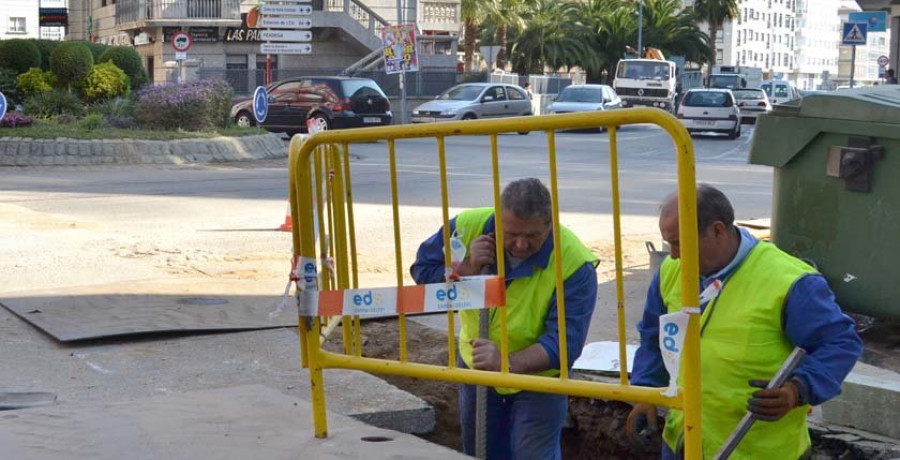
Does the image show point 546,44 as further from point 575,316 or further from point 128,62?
point 575,316

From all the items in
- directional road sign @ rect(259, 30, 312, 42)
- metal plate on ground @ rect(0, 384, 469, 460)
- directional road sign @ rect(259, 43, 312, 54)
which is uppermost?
directional road sign @ rect(259, 30, 312, 42)

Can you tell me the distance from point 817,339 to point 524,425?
4.01 ft

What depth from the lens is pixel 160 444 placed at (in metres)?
4.77

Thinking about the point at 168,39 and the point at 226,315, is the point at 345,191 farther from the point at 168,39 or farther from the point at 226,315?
the point at 168,39

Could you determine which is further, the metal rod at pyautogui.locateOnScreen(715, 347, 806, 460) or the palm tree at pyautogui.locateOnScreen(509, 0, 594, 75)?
the palm tree at pyautogui.locateOnScreen(509, 0, 594, 75)

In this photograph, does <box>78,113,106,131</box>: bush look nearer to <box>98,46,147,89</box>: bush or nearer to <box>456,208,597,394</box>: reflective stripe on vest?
<box>98,46,147,89</box>: bush

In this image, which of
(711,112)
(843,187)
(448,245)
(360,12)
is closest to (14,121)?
(843,187)

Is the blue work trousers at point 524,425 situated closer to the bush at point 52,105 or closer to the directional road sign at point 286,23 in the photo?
the bush at point 52,105

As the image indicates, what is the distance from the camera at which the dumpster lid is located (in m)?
7.40

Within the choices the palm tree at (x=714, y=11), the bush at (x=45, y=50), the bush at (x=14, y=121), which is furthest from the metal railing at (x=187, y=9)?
the palm tree at (x=714, y=11)

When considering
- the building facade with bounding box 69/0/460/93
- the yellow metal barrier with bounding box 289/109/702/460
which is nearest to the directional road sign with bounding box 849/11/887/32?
the building facade with bounding box 69/0/460/93

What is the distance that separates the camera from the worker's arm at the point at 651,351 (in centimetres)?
382

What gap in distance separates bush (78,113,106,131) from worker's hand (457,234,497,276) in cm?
1872

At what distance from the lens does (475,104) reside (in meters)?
33.3
